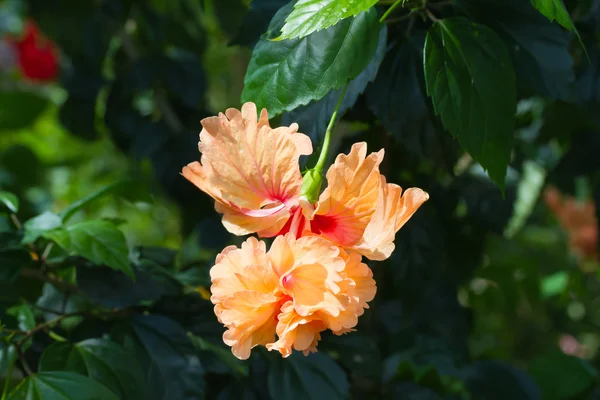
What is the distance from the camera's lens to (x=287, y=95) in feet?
1.80

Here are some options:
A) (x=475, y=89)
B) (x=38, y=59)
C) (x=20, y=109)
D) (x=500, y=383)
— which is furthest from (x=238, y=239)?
(x=38, y=59)

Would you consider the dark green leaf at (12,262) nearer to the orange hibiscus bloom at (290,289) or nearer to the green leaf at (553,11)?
the orange hibiscus bloom at (290,289)

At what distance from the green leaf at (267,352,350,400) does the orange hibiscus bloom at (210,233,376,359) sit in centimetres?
25

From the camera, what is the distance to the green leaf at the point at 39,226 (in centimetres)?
69

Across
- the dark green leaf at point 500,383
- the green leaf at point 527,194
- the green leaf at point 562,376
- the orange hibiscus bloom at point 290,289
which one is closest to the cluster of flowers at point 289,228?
the orange hibiscus bloom at point 290,289

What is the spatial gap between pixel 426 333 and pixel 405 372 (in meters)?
0.15

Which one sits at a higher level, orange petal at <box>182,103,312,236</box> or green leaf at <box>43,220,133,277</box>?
orange petal at <box>182,103,312,236</box>

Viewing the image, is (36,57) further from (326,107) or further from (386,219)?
(386,219)

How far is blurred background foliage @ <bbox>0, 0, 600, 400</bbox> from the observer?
667 mm

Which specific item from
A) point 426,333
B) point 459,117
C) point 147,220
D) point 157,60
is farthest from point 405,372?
point 147,220

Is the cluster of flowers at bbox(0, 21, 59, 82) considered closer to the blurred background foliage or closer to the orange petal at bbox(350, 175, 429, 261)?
the blurred background foliage

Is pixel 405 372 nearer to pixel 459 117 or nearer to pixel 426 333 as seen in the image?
pixel 426 333

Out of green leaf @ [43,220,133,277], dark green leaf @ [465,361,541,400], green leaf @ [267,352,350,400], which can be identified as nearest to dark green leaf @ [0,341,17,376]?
green leaf @ [43,220,133,277]

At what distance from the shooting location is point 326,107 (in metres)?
0.63
